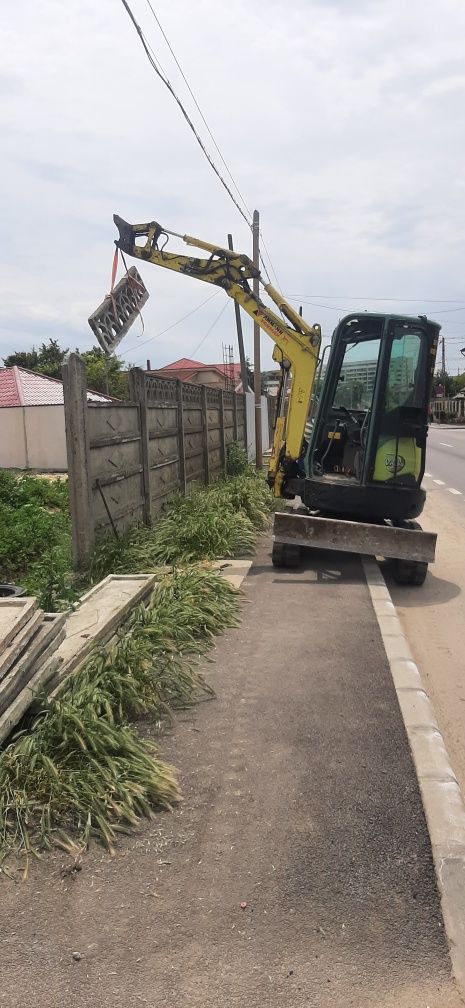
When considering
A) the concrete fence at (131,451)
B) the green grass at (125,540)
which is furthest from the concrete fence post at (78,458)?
the green grass at (125,540)

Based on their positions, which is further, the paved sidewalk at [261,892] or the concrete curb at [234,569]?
the concrete curb at [234,569]

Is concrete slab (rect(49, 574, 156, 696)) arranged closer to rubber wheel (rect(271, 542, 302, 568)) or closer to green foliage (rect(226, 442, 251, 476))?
rubber wheel (rect(271, 542, 302, 568))

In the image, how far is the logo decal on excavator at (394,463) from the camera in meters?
8.01

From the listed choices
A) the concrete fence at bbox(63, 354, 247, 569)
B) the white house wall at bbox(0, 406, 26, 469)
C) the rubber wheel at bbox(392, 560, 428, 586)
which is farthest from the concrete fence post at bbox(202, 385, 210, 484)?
the white house wall at bbox(0, 406, 26, 469)

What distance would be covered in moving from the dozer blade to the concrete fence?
172 centimetres

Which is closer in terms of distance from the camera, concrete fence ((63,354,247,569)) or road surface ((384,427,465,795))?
road surface ((384,427,465,795))

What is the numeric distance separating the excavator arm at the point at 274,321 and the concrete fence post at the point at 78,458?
3138 mm

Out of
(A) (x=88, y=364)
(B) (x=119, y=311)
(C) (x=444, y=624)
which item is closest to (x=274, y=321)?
(B) (x=119, y=311)

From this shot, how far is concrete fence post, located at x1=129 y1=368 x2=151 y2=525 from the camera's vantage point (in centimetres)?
879

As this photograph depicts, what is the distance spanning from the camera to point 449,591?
25.6 ft

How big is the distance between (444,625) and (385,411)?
8.22ft

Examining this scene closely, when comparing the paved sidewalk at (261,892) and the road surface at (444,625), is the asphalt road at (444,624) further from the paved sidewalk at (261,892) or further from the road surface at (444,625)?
the paved sidewalk at (261,892)

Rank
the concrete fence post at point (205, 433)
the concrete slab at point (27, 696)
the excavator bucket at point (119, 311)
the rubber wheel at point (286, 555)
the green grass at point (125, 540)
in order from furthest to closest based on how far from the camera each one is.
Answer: the concrete fence post at point (205, 433)
the excavator bucket at point (119, 311)
the rubber wheel at point (286, 555)
the green grass at point (125, 540)
the concrete slab at point (27, 696)

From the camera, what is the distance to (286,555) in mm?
8172
